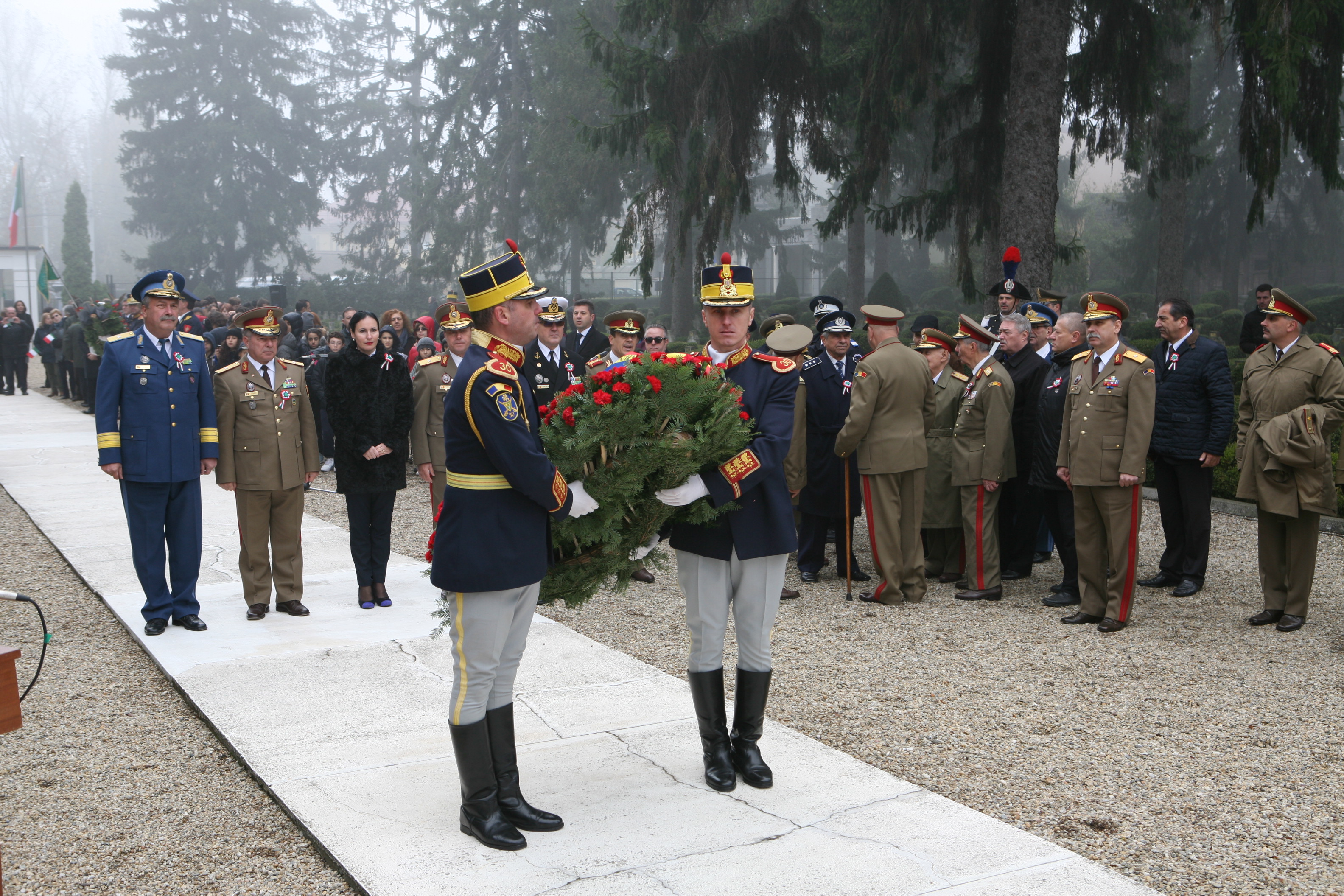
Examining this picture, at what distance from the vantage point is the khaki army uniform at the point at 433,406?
8.23 m

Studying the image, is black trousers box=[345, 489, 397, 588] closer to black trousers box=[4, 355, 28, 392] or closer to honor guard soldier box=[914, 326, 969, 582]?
honor guard soldier box=[914, 326, 969, 582]

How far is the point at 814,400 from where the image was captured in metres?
8.03

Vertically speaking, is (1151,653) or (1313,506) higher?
(1313,506)

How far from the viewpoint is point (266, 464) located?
6.89 metres

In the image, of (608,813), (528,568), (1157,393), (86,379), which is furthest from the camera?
(86,379)

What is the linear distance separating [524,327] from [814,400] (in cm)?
458

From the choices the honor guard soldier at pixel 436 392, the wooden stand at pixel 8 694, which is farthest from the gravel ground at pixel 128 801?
the honor guard soldier at pixel 436 392

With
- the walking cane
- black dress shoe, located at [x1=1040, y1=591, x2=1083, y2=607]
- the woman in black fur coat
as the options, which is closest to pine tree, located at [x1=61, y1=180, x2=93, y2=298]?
the woman in black fur coat

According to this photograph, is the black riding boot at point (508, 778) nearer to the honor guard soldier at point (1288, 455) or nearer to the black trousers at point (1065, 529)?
the black trousers at point (1065, 529)

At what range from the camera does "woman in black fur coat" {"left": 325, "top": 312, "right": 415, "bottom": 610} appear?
23.8 feet

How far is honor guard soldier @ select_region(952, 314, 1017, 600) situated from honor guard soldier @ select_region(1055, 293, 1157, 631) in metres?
0.63

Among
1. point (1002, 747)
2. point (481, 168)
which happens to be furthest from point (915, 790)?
point (481, 168)

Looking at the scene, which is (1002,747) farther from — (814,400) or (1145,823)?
(814,400)

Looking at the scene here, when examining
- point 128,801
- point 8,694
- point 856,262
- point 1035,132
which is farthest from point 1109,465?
point 856,262
